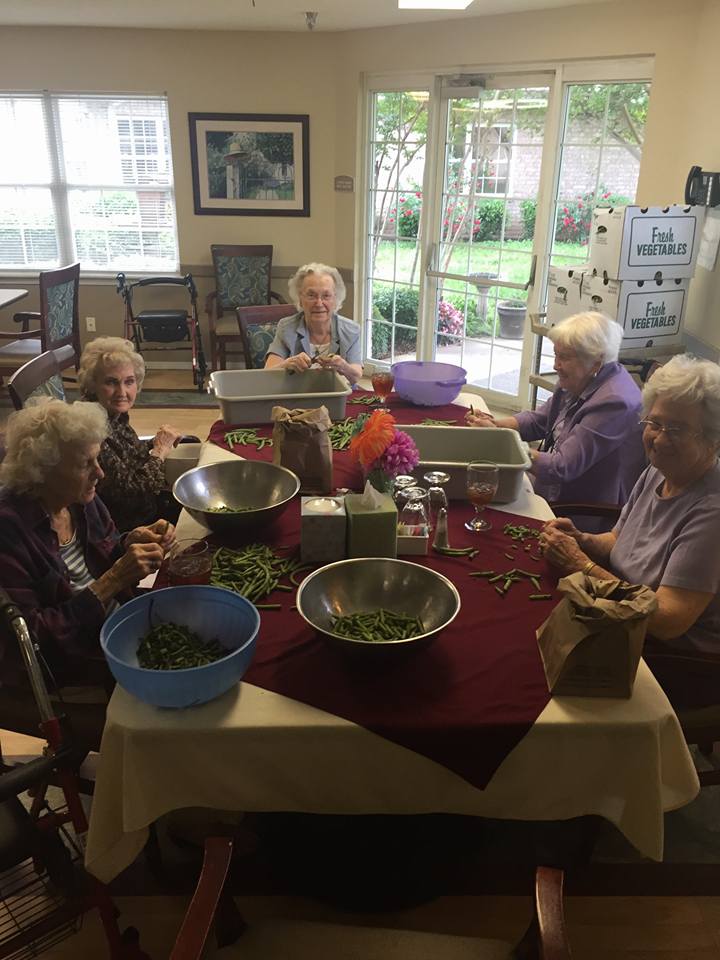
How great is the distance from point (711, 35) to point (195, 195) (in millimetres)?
3870

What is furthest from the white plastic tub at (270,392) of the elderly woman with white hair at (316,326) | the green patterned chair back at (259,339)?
the green patterned chair back at (259,339)

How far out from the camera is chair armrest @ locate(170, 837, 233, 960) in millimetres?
1070

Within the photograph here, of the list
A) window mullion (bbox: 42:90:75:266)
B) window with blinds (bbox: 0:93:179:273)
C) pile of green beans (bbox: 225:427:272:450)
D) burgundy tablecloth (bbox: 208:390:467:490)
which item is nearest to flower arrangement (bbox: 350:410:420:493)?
burgundy tablecloth (bbox: 208:390:467:490)

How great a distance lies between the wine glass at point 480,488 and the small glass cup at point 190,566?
2.30 feet

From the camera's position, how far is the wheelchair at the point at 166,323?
565 cm

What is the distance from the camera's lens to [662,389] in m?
1.78

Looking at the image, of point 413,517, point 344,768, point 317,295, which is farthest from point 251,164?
point 344,768

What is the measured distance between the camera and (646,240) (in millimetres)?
3422

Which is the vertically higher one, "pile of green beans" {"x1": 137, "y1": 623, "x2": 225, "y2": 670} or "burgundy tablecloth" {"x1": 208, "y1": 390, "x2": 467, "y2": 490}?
"burgundy tablecloth" {"x1": 208, "y1": 390, "x2": 467, "y2": 490}

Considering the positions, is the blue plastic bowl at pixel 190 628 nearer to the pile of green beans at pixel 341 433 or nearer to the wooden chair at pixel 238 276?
the pile of green beans at pixel 341 433

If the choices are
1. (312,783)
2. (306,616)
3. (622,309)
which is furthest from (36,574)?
(622,309)

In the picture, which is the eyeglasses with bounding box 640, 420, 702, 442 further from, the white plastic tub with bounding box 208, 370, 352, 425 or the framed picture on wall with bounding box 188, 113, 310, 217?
the framed picture on wall with bounding box 188, 113, 310, 217

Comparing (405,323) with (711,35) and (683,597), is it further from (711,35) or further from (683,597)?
(683,597)

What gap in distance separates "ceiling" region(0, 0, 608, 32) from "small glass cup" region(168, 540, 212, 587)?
3.84m
